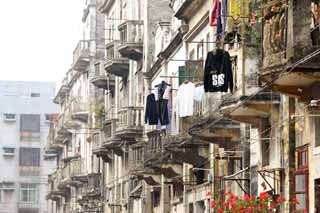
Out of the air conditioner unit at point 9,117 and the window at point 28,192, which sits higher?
the air conditioner unit at point 9,117

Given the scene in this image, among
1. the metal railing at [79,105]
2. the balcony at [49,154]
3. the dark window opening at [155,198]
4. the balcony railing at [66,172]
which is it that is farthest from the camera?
the balcony at [49,154]

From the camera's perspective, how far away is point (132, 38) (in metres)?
52.8

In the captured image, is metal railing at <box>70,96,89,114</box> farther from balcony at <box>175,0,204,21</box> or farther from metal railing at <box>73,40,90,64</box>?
balcony at <box>175,0,204,21</box>

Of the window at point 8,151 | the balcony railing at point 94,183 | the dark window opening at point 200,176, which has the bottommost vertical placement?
the balcony railing at point 94,183

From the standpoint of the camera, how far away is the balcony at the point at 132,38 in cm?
5256

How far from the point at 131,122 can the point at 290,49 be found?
3120cm

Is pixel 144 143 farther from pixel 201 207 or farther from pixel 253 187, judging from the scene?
pixel 253 187

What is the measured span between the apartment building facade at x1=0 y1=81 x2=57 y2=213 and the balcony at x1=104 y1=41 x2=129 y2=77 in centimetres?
3837

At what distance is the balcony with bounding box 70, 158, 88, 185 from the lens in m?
70.6

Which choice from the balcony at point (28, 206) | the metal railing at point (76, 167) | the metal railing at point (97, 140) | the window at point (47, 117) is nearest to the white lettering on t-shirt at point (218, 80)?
the metal railing at point (97, 140)

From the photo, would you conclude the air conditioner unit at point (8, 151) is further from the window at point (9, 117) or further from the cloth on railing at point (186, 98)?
the cloth on railing at point (186, 98)

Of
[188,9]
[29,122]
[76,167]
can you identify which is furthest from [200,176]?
[29,122]

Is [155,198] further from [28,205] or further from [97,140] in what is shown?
[28,205]

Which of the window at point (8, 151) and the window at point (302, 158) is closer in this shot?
the window at point (302, 158)
